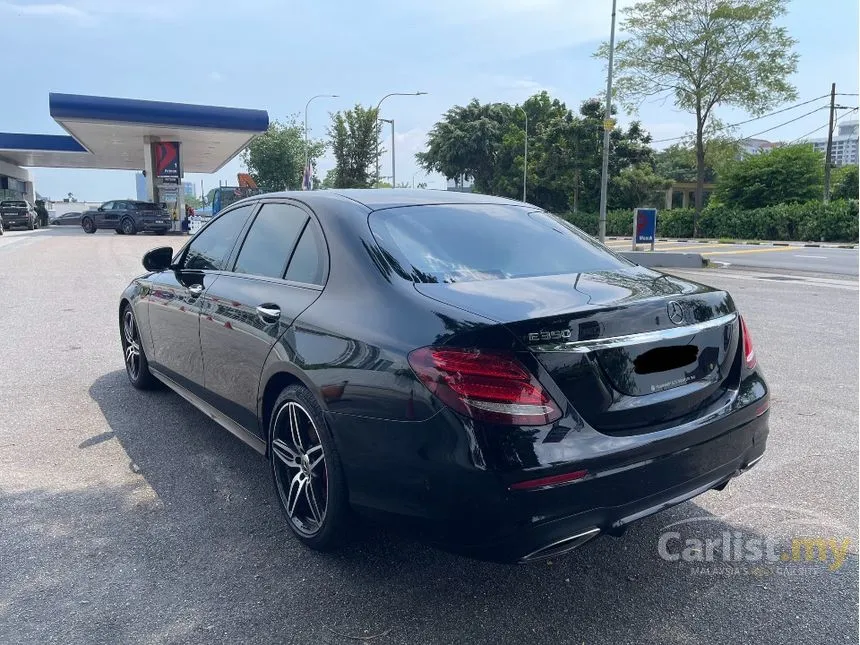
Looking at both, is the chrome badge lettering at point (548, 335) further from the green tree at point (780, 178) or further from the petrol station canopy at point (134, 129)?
the green tree at point (780, 178)

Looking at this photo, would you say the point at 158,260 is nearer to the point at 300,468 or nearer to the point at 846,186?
the point at 300,468

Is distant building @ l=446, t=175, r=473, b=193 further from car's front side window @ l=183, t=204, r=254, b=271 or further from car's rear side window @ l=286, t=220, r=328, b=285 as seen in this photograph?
car's rear side window @ l=286, t=220, r=328, b=285

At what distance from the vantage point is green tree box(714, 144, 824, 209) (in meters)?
44.4

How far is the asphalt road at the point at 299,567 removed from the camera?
2383 millimetres

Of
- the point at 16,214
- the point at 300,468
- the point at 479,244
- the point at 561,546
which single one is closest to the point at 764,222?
the point at 479,244

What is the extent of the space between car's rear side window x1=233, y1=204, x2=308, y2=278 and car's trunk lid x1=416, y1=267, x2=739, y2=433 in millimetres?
1028

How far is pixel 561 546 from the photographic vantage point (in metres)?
2.20

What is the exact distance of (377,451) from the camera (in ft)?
7.82

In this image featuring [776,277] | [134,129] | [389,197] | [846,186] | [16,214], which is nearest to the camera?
[389,197]

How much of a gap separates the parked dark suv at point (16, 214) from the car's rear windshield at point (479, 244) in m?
39.2

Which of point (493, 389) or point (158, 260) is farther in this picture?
point (158, 260)

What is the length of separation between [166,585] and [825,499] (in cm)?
311

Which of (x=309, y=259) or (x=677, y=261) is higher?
(x=309, y=259)

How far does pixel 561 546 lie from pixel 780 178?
161ft
